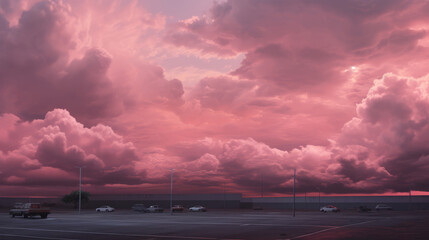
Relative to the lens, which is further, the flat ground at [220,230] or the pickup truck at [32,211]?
the pickup truck at [32,211]

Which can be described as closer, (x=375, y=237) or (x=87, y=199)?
(x=375, y=237)

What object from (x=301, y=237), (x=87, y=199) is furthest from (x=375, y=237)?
(x=87, y=199)

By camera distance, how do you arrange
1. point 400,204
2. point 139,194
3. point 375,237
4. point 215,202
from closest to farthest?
point 375,237 < point 400,204 < point 215,202 < point 139,194

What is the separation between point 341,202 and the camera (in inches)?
5330

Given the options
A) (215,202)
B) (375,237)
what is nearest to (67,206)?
(215,202)

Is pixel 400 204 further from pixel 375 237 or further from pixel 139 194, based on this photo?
pixel 375 237

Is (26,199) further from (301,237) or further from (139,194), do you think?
(301,237)

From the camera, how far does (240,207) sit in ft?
448

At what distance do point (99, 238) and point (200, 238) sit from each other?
7413mm

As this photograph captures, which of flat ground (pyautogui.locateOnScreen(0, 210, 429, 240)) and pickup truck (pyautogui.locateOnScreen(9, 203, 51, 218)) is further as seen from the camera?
pickup truck (pyautogui.locateOnScreen(9, 203, 51, 218))

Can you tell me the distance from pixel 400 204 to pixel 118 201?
87.4 m

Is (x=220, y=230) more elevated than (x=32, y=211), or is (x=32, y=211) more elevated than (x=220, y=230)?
(x=220, y=230)

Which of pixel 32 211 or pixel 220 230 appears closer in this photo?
pixel 220 230

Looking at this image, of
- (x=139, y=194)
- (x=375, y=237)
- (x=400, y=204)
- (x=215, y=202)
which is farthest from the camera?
(x=139, y=194)
